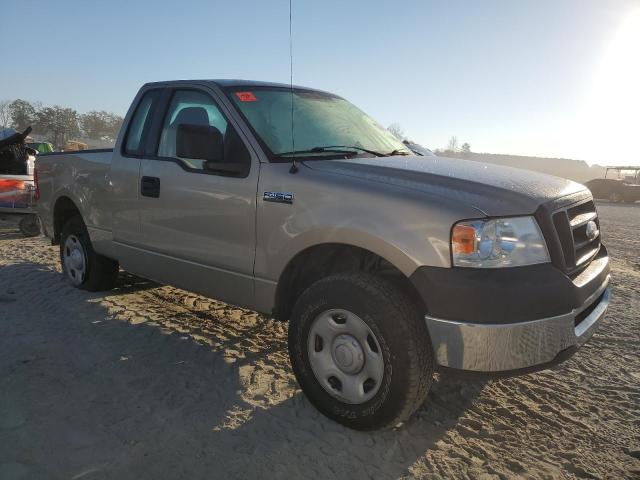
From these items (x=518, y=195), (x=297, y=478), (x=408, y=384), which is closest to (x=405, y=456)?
(x=408, y=384)

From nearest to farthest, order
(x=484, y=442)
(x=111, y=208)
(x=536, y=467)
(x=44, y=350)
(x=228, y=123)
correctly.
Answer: (x=536, y=467)
(x=484, y=442)
(x=228, y=123)
(x=44, y=350)
(x=111, y=208)

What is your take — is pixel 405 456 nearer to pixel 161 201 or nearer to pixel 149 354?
pixel 149 354

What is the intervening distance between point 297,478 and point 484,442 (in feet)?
3.39

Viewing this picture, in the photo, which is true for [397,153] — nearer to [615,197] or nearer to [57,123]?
[615,197]

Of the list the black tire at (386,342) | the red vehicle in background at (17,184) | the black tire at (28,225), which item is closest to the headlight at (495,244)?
the black tire at (386,342)

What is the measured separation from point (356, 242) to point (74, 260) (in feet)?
11.9

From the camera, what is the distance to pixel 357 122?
3891mm

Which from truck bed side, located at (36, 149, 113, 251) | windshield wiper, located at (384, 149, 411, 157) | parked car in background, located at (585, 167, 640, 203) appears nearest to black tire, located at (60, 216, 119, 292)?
truck bed side, located at (36, 149, 113, 251)

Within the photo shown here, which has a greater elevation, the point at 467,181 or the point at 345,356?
the point at 467,181

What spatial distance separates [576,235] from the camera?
2.68 meters

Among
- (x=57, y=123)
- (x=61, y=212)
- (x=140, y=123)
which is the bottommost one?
(x=61, y=212)

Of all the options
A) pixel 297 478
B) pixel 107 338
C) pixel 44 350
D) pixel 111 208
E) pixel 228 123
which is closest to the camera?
pixel 297 478

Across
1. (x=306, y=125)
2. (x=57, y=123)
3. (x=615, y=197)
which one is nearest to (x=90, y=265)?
(x=306, y=125)

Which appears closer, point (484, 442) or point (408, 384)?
point (408, 384)
